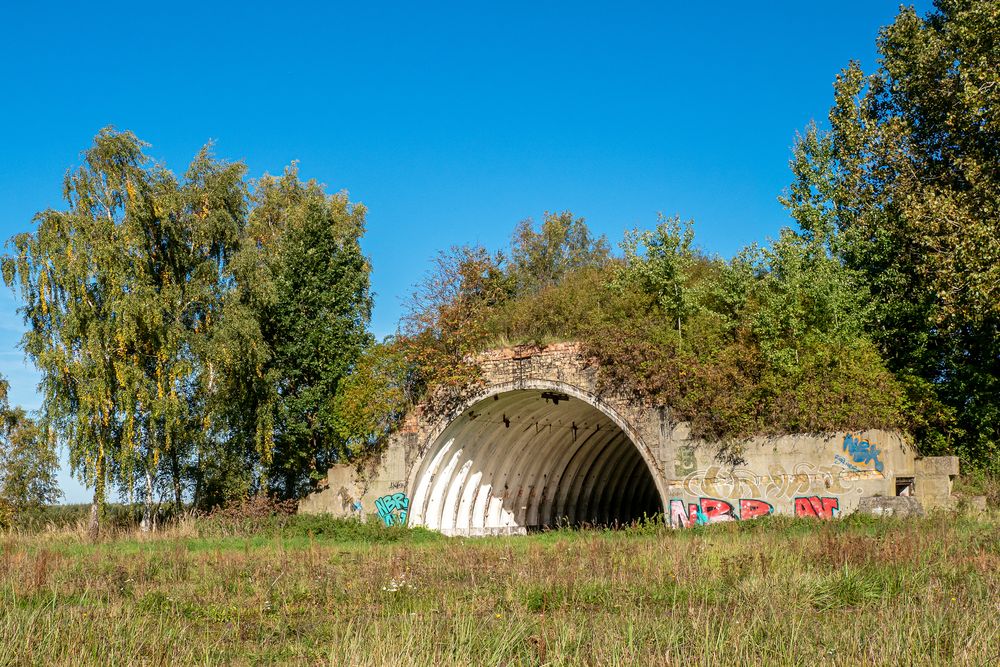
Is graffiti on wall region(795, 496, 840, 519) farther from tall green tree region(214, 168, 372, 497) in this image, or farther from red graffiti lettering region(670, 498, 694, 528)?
tall green tree region(214, 168, 372, 497)

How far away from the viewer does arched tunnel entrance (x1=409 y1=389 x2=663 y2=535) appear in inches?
1141

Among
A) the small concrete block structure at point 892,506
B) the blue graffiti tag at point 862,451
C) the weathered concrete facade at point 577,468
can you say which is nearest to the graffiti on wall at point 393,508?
the weathered concrete facade at point 577,468

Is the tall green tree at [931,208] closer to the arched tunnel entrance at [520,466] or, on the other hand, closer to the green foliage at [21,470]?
the arched tunnel entrance at [520,466]

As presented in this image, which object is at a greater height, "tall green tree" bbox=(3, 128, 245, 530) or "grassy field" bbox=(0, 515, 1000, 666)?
"tall green tree" bbox=(3, 128, 245, 530)

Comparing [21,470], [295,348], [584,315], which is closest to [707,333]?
[584,315]

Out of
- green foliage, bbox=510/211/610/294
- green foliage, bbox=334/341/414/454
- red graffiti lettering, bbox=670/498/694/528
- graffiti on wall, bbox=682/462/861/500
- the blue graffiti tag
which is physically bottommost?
red graffiti lettering, bbox=670/498/694/528

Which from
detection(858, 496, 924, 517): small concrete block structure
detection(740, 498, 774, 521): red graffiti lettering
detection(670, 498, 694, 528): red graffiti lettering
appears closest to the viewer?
detection(858, 496, 924, 517): small concrete block structure

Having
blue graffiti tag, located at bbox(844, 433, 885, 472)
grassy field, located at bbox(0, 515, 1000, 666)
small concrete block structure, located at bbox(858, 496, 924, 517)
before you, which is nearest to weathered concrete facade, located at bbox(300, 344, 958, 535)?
blue graffiti tag, located at bbox(844, 433, 885, 472)

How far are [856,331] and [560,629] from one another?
19.1 metres

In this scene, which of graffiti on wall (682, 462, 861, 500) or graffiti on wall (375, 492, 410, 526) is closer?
graffiti on wall (682, 462, 861, 500)

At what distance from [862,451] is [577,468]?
537 inches

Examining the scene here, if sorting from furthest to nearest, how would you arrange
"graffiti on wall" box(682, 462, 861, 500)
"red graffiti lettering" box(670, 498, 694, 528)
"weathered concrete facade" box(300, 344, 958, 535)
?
"red graffiti lettering" box(670, 498, 694, 528) < "weathered concrete facade" box(300, 344, 958, 535) < "graffiti on wall" box(682, 462, 861, 500)

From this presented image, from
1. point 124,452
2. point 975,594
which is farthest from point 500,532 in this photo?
point 975,594

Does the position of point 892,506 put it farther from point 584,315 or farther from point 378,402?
point 378,402
